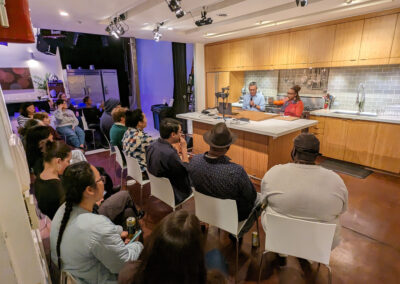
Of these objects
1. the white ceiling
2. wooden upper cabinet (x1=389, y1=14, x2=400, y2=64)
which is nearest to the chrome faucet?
wooden upper cabinet (x1=389, y1=14, x2=400, y2=64)

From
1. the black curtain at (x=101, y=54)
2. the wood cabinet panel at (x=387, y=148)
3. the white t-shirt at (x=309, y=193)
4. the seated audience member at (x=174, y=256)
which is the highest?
the black curtain at (x=101, y=54)

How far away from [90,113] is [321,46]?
537cm

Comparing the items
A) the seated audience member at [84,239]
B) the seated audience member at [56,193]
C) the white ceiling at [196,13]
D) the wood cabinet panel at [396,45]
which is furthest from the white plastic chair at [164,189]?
the wood cabinet panel at [396,45]

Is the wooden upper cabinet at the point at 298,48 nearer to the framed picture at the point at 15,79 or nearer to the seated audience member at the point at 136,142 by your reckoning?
the seated audience member at the point at 136,142

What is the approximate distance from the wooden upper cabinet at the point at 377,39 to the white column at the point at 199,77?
372 cm

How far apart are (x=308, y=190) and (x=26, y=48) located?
28.0ft

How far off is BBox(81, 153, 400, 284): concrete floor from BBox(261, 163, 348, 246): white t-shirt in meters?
0.56

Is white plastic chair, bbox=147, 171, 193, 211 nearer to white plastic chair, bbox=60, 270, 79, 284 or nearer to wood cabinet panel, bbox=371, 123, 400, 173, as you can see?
white plastic chair, bbox=60, 270, 79, 284

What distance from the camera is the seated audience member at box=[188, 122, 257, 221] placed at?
176cm

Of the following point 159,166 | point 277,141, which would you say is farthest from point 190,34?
point 159,166

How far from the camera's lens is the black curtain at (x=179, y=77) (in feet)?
22.8

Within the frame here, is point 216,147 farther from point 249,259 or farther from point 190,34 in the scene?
point 190,34

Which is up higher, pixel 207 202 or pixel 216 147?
pixel 216 147

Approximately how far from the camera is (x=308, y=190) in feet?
4.90
